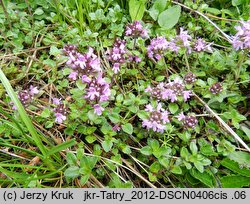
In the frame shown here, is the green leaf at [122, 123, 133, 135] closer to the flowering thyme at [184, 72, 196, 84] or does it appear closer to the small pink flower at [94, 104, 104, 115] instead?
the small pink flower at [94, 104, 104, 115]

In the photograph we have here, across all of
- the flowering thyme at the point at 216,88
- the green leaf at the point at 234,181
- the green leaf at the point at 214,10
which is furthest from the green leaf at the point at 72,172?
the green leaf at the point at 214,10

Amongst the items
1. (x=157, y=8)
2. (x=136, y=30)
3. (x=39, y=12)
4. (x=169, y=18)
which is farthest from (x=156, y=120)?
(x=39, y=12)

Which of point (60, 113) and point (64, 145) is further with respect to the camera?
point (60, 113)

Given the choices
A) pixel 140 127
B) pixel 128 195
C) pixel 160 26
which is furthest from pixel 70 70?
pixel 160 26

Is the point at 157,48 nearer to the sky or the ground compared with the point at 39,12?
nearer to the ground

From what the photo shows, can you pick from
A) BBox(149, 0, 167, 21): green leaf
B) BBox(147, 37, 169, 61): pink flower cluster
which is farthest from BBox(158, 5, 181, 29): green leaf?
BBox(147, 37, 169, 61): pink flower cluster

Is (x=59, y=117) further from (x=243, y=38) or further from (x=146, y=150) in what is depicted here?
(x=243, y=38)

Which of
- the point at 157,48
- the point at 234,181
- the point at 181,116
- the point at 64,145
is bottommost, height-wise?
the point at 234,181

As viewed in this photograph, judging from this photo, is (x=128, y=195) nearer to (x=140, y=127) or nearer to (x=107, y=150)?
(x=107, y=150)
